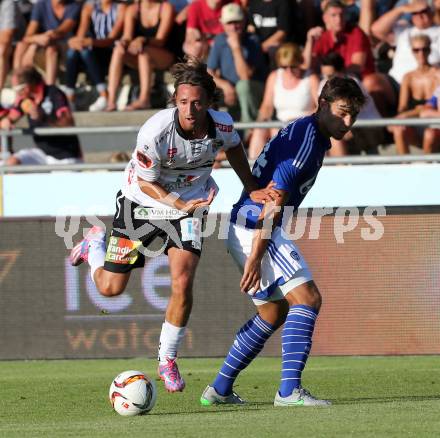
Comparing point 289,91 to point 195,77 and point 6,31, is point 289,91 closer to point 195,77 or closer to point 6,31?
point 6,31

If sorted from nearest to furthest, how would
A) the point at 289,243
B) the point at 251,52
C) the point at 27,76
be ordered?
1. the point at 289,243
2. the point at 27,76
3. the point at 251,52

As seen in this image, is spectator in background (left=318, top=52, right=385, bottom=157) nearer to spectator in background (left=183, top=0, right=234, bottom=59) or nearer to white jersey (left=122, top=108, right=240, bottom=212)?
spectator in background (left=183, top=0, right=234, bottom=59)

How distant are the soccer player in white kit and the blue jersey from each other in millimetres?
124

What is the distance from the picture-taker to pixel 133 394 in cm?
720

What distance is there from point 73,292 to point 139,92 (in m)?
4.08

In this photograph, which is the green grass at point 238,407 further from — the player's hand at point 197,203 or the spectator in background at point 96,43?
the spectator in background at point 96,43

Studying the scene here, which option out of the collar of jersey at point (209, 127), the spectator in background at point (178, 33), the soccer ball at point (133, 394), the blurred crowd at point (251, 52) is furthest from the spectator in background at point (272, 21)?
the soccer ball at point (133, 394)

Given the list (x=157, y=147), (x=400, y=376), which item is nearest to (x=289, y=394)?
(x=157, y=147)

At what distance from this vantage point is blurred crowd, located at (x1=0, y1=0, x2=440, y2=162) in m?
13.6

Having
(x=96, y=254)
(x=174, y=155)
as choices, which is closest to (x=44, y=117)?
(x=96, y=254)

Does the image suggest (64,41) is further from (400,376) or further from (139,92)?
(400,376)

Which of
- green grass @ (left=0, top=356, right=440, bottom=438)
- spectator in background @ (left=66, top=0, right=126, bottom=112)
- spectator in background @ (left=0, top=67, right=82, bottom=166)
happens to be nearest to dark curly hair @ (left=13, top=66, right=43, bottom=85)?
spectator in background @ (left=0, top=67, right=82, bottom=166)

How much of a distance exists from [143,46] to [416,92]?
11.7ft

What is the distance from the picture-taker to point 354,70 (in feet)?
45.6
